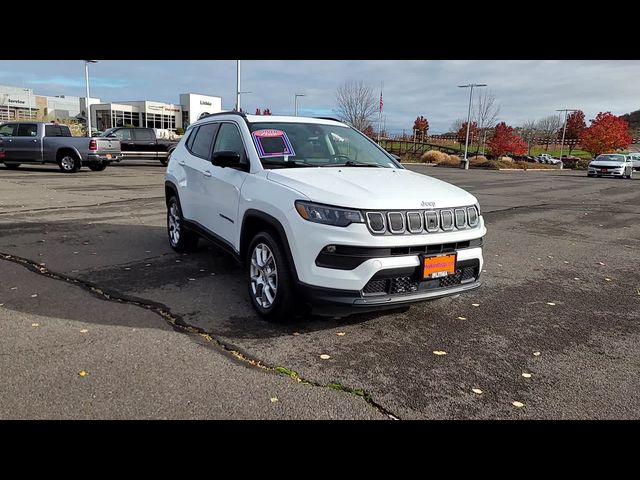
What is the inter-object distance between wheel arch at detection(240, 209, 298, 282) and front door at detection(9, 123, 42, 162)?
1824 centimetres

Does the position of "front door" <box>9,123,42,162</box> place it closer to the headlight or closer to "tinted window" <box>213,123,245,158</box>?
"tinted window" <box>213,123,245,158</box>

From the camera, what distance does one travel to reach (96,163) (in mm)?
19641

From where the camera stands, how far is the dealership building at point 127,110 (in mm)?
72562

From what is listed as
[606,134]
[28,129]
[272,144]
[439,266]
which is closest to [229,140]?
[272,144]

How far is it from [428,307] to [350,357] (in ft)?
4.81

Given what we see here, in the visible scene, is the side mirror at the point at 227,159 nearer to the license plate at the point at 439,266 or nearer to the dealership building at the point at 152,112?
the license plate at the point at 439,266

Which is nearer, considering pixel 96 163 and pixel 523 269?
pixel 523 269

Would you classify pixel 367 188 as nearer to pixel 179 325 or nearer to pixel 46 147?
pixel 179 325

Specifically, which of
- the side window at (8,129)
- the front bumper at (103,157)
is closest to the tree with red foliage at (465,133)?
the front bumper at (103,157)

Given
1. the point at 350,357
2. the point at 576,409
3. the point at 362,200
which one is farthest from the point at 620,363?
the point at 362,200

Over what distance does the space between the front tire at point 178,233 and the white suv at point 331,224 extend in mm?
1352

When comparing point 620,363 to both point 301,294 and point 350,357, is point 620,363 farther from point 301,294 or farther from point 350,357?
point 301,294
